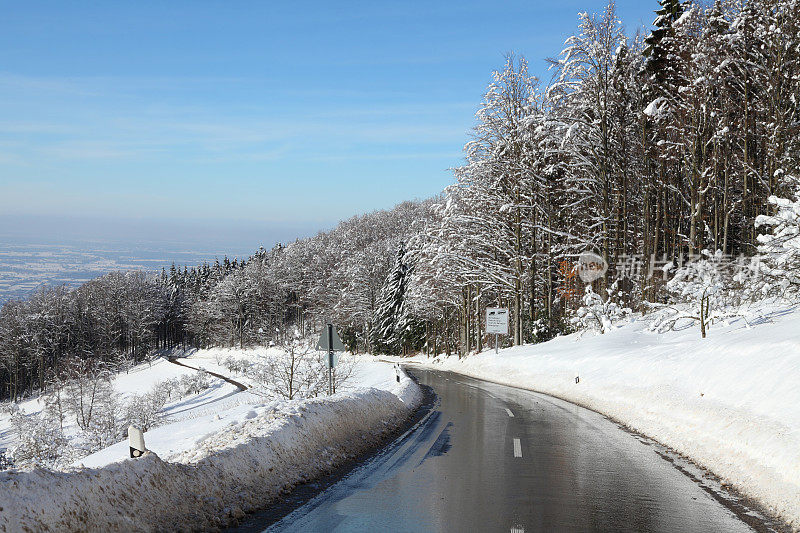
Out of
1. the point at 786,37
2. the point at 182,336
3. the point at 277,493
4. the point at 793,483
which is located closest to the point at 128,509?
the point at 277,493

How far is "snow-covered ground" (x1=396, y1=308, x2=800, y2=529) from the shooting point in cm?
835

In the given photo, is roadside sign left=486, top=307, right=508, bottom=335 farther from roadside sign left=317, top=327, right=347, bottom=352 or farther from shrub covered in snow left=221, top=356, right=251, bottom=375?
shrub covered in snow left=221, top=356, right=251, bottom=375

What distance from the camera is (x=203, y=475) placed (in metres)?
6.95

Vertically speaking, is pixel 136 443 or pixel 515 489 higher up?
pixel 136 443

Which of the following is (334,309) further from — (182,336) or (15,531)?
(15,531)

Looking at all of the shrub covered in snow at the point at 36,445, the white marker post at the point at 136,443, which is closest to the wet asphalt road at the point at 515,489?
the white marker post at the point at 136,443

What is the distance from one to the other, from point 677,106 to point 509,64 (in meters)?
9.57

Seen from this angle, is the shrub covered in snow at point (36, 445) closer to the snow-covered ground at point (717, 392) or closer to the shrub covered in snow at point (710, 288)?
the snow-covered ground at point (717, 392)

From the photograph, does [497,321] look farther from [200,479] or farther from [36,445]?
[200,479]

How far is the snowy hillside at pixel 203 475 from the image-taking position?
505 cm

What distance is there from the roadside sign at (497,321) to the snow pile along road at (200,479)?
29093mm

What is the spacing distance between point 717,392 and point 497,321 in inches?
1090

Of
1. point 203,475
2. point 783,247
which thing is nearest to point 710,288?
point 783,247

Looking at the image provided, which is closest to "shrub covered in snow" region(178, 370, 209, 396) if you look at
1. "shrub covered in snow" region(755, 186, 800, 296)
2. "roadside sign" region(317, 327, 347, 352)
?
"roadside sign" region(317, 327, 347, 352)
